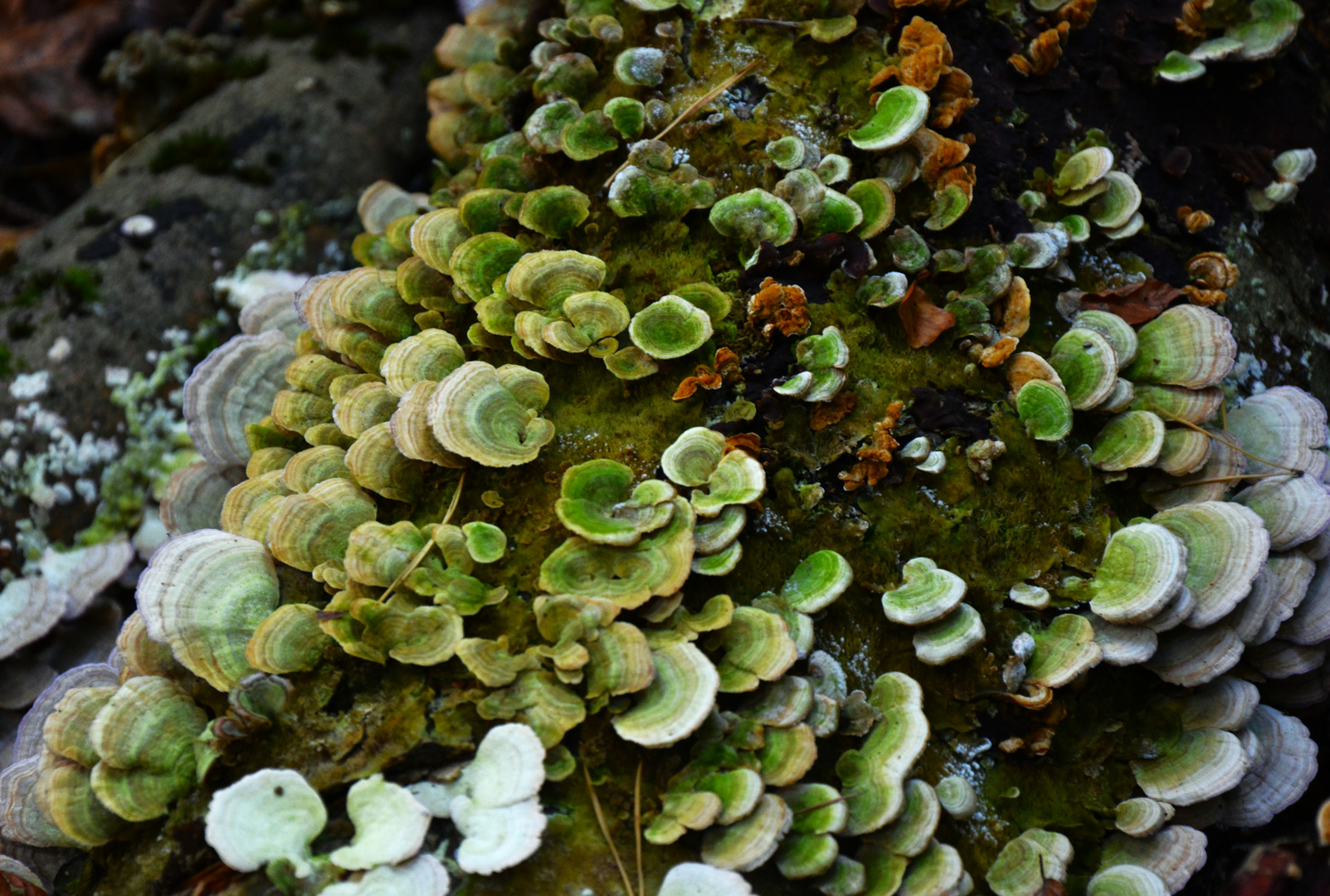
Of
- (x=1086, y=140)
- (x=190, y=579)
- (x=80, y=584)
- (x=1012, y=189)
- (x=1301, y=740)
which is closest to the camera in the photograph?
(x=190, y=579)

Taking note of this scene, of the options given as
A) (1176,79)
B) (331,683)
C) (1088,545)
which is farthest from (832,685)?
(1176,79)

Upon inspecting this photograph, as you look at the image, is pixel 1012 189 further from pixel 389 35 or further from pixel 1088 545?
pixel 389 35

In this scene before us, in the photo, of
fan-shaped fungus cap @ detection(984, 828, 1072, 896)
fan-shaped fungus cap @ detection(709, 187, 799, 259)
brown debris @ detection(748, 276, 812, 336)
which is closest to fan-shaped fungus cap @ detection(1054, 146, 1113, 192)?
fan-shaped fungus cap @ detection(709, 187, 799, 259)

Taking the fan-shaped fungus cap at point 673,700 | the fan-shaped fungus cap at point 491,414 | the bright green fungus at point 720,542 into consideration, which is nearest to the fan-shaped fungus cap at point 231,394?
the bright green fungus at point 720,542

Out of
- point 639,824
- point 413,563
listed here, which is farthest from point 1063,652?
point 413,563

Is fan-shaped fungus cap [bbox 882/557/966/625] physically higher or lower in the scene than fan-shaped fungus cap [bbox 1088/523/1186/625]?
higher

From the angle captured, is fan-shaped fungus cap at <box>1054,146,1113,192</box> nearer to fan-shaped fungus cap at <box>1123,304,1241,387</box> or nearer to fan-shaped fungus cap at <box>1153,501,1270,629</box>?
fan-shaped fungus cap at <box>1123,304,1241,387</box>

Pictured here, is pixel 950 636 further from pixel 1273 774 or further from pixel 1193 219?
pixel 1193 219
